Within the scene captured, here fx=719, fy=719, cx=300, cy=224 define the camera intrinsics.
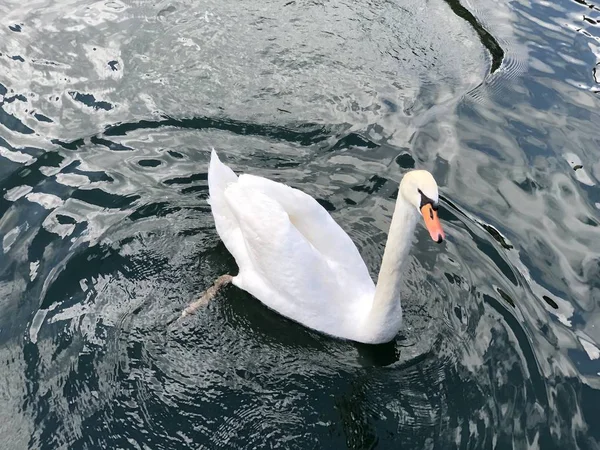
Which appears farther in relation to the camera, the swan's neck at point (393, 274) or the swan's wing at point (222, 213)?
the swan's wing at point (222, 213)

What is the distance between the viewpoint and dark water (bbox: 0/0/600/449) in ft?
17.7

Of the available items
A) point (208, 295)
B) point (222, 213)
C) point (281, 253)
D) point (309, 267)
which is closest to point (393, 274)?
point (309, 267)

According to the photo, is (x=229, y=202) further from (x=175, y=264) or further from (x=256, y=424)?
(x=256, y=424)

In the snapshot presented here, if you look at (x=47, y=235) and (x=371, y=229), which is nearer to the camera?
(x=47, y=235)

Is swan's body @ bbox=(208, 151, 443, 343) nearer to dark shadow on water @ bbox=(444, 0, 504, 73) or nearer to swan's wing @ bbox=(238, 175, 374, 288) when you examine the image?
swan's wing @ bbox=(238, 175, 374, 288)

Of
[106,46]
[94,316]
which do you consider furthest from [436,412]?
[106,46]

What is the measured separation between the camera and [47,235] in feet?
22.0

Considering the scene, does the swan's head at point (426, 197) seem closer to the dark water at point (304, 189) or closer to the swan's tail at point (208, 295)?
the dark water at point (304, 189)

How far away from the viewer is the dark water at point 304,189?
5.40m

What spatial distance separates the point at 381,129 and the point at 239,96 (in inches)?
69.6

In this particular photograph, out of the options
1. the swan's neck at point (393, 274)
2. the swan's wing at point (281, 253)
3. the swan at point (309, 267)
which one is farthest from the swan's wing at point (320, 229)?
the swan's neck at point (393, 274)

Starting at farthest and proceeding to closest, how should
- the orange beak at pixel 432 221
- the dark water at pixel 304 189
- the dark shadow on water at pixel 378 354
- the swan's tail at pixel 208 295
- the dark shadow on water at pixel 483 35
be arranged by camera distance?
1. the dark shadow on water at pixel 483 35
2. the swan's tail at pixel 208 295
3. the dark shadow on water at pixel 378 354
4. the dark water at pixel 304 189
5. the orange beak at pixel 432 221

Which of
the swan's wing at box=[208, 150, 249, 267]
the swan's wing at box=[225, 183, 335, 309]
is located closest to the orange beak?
the swan's wing at box=[225, 183, 335, 309]

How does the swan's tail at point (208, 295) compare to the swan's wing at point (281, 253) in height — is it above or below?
below
